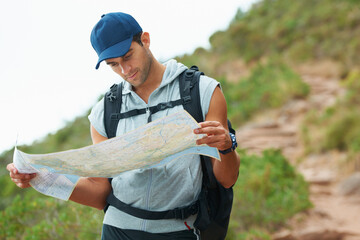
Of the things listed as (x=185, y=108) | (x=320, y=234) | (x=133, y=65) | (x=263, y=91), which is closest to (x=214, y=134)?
(x=185, y=108)

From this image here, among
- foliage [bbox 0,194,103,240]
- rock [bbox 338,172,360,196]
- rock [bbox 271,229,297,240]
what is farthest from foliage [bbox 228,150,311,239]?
foliage [bbox 0,194,103,240]

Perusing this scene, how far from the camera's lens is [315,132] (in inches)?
380

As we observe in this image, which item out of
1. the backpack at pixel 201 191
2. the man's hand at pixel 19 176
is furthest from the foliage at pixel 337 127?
the man's hand at pixel 19 176

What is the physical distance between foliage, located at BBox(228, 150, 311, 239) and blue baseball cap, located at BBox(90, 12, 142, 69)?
135 inches

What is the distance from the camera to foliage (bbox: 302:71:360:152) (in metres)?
8.56

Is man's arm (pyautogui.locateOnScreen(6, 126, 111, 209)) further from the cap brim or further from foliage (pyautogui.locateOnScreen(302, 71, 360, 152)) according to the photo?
foliage (pyautogui.locateOnScreen(302, 71, 360, 152))

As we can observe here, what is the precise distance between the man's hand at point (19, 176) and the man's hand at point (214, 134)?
711 millimetres

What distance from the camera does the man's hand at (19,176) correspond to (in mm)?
1616

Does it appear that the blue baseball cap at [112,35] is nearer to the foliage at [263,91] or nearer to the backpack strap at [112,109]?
the backpack strap at [112,109]

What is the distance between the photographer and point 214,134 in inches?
55.5

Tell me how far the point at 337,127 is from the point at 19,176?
825 cm

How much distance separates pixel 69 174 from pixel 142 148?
0.37 m


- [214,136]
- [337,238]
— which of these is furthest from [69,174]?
[337,238]

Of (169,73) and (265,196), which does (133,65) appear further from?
(265,196)
